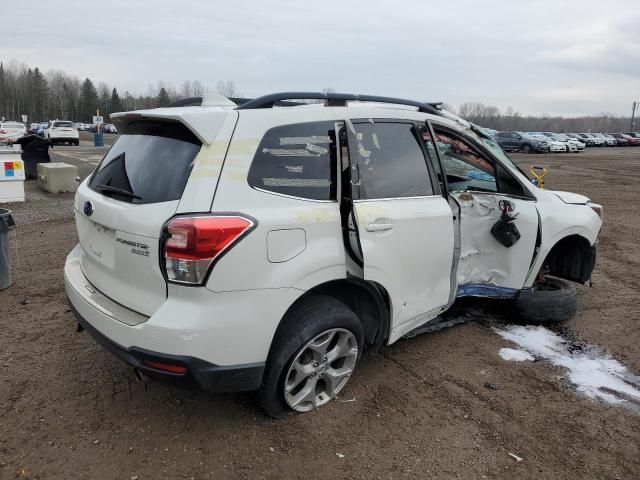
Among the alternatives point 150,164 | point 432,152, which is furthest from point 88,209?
point 432,152

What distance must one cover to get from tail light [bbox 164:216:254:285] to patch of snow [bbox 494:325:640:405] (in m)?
2.75

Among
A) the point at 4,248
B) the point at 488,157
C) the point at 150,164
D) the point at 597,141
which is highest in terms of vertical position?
the point at 597,141

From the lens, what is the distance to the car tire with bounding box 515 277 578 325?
4.44m

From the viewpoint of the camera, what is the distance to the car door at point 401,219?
3.10 m

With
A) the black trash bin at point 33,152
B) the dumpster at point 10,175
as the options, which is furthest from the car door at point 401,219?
the black trash bin at point 33,152

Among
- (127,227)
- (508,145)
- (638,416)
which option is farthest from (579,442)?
(508,145)

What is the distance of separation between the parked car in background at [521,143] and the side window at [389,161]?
37.9 metres

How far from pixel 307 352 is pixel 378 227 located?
0.87m

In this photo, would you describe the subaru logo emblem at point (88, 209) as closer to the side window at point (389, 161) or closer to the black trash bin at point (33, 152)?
the side window at point (389, 161)

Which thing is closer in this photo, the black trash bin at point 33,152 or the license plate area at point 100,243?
the license plate area at point 100,243

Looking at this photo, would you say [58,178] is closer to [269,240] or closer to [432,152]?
[432,152]

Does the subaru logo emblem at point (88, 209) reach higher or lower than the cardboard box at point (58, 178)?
higher

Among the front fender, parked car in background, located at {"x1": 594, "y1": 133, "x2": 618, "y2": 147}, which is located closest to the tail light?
the front fender

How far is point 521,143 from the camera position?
130ft
